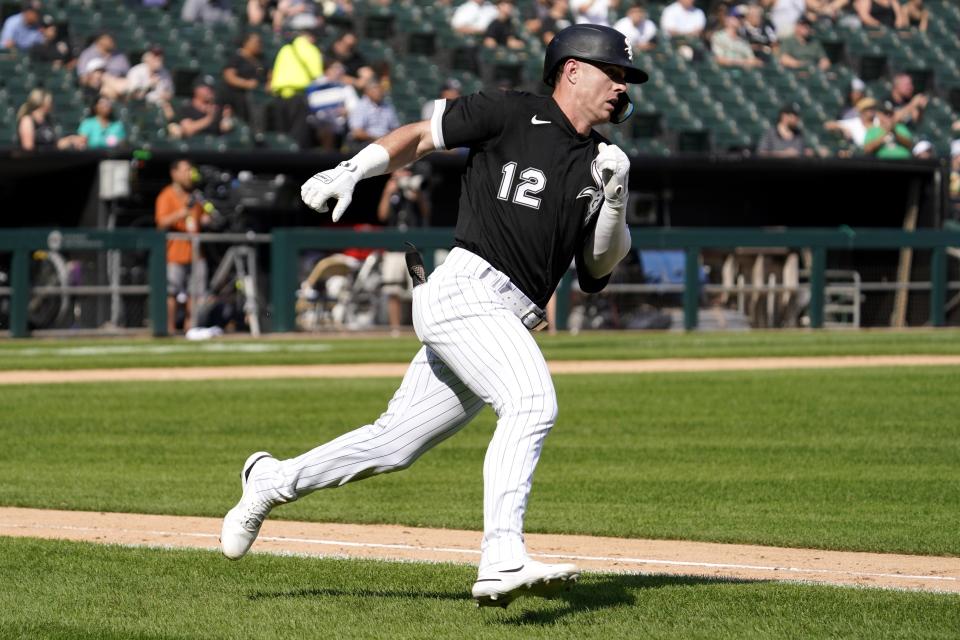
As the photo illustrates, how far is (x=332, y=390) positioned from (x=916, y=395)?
15.8 ft

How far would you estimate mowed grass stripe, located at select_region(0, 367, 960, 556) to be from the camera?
7145 millimetres

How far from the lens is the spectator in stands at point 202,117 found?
19.5 meters

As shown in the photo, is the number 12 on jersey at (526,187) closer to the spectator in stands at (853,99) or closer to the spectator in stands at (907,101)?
the spectator in stands at (853,99)

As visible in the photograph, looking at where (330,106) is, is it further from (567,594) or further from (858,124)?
(567,594)

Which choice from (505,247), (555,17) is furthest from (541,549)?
(555,17)

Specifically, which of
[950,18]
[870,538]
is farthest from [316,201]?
[950,18]

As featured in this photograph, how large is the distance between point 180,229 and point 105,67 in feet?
8.39

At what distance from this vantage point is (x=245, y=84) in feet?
66.3

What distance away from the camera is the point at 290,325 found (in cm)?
1934

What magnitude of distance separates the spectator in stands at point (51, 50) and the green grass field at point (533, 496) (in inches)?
201

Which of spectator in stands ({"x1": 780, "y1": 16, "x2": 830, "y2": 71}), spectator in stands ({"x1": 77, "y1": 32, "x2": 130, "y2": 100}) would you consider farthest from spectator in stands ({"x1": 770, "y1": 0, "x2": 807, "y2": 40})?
spectator in stands ({"x1": 77, "y1": 32, "x2": 130, "y2": 100})

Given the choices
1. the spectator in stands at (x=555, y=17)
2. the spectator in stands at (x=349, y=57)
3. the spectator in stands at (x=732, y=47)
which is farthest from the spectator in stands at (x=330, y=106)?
the spectator in stands at (x=732, y=47)

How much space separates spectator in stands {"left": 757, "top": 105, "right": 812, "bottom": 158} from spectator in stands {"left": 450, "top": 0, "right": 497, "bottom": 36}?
14.8ft

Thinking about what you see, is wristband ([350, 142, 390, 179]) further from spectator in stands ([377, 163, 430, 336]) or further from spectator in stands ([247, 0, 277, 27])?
spectator in stands ([247, 0, 277, 27])
